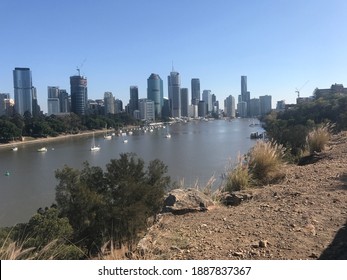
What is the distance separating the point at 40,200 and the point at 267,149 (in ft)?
53.5

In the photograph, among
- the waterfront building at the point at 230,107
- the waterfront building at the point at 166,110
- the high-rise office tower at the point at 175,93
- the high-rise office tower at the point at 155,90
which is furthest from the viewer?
the waterfront building at the point at 230,107

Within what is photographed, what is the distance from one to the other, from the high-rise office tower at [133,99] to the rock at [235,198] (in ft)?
→ 441

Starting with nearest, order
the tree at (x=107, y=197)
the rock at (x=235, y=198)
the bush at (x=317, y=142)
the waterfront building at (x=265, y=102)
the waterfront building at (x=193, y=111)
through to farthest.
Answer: the rock at (x=235, y=198)
the tree at (x=107, y=197)
the bush at (x=317, y=142)
the waterfront building at (x=193, y=111)
the waterfront building at (x=265, y=102)

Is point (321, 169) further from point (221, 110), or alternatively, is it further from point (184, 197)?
point (221, 110)

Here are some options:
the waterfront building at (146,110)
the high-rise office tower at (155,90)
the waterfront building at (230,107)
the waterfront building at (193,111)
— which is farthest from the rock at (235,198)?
the waterfront building at (230,107)

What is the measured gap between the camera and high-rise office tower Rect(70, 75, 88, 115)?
11576 cm

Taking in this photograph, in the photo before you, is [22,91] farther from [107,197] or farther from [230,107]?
[107,197]

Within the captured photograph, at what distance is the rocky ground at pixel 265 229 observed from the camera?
2.69m

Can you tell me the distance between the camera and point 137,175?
13.1 m

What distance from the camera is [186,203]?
4312mm

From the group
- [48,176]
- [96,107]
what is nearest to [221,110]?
[96,107]

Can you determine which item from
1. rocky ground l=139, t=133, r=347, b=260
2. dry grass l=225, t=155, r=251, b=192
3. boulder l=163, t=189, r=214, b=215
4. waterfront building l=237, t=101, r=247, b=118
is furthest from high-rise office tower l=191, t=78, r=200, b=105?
rocky ground l=139, t=133, r=347, b=260

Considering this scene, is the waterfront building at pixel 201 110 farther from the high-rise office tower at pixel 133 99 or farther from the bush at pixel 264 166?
the bush at pixel 264 166

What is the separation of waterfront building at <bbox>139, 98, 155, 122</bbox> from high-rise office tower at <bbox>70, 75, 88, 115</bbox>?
64.1ft
